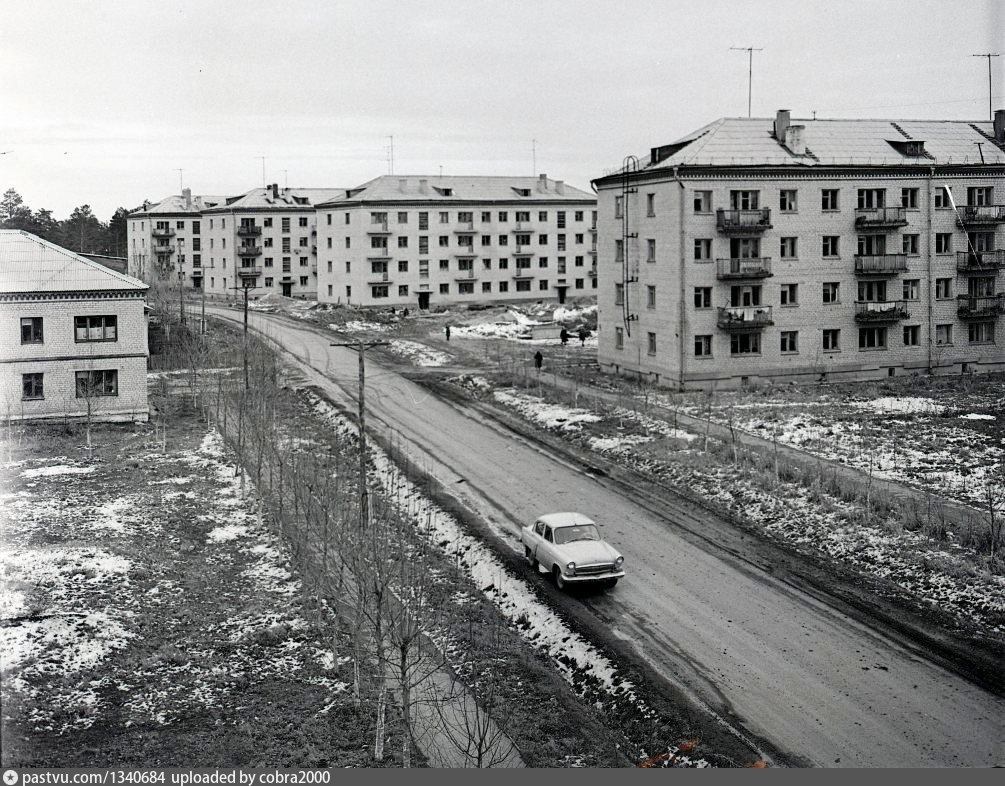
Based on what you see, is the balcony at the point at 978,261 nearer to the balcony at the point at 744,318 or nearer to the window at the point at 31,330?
the balcony at the point at 744,318

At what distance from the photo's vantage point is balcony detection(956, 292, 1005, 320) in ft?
193

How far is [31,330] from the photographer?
44531 mm

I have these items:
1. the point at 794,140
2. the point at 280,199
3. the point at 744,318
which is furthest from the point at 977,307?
the point at 280,199

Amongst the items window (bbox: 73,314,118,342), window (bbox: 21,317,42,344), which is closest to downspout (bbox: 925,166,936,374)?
window (bbox: 73,314,118,342)

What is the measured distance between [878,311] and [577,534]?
36.0m

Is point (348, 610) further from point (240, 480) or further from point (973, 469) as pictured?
point (973, 469)

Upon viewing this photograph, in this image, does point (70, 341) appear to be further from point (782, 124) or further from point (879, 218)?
point (879, 218)

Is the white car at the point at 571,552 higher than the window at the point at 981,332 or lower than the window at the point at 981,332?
lower

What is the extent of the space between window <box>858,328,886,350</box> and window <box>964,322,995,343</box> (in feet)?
18.7

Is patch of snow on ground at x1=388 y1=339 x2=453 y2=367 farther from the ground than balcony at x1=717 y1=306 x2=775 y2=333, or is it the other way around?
balcony at x1=717 y1=306 x2=775 y2=333

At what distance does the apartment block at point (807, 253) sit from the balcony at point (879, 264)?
3.0 inches

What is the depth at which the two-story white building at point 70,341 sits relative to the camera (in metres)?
43.8

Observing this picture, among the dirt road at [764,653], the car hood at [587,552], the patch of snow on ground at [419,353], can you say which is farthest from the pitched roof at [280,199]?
the car hood at [587,552]

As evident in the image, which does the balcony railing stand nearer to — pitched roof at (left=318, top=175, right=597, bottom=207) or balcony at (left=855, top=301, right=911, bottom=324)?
balcony at (left=855, top=301, right=911, bottom=324)
